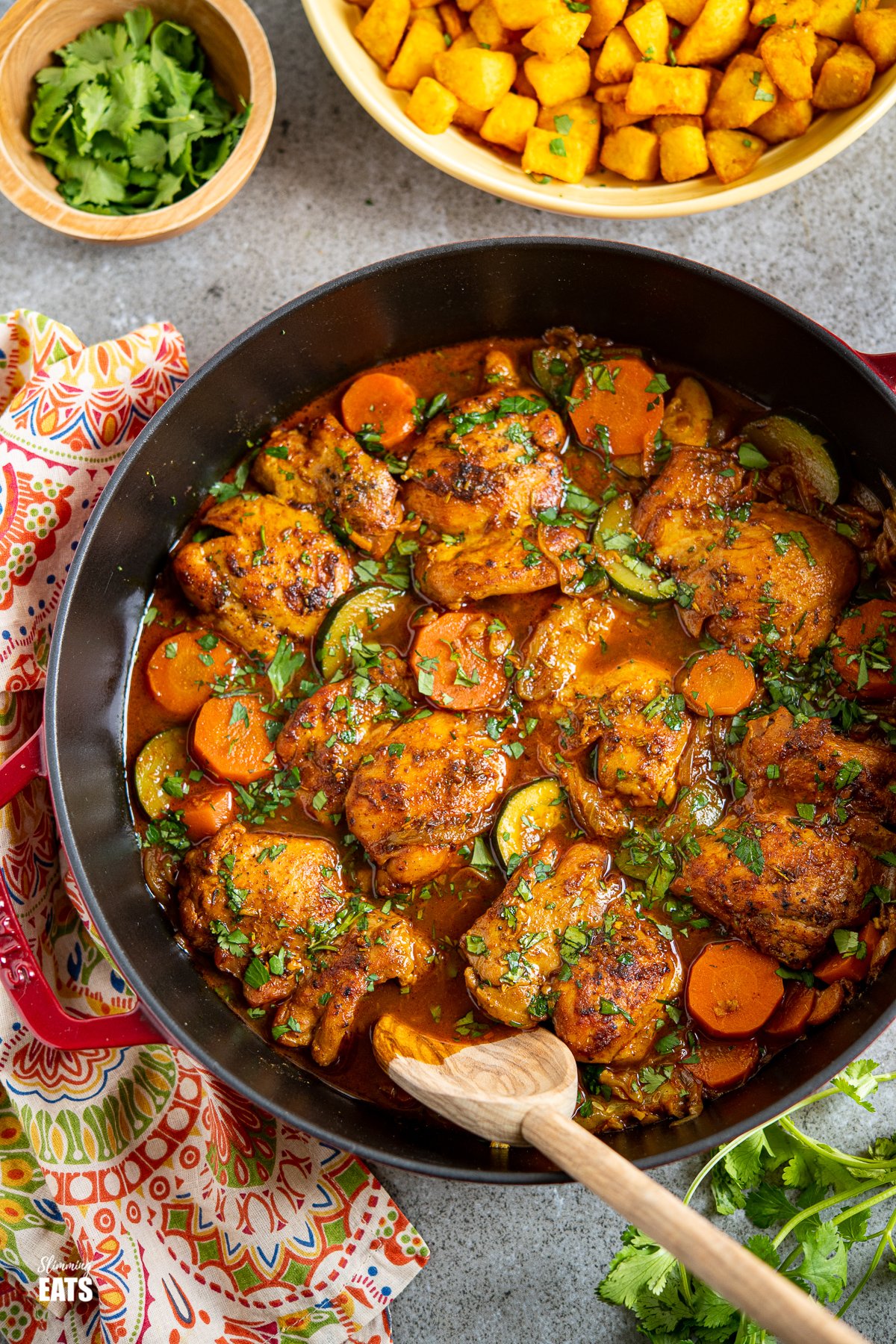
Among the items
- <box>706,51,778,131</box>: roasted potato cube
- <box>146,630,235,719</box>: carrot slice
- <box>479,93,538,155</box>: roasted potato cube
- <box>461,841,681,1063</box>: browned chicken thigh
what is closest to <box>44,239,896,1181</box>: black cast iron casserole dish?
<box>146,630,235,719</box>: carrot slice

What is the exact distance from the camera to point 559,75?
3.57 meters

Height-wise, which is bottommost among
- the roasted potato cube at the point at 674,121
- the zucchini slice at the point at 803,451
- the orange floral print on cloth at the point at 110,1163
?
the orange floral print on cloth at the point at 110,1163

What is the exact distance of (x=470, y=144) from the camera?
3.72 meters

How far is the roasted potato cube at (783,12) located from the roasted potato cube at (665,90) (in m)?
0.22

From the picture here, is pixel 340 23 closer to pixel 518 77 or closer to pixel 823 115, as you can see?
pixel 518 77

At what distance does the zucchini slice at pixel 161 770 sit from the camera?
144 inches

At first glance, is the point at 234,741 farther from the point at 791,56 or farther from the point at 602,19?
A: the point at 791,56

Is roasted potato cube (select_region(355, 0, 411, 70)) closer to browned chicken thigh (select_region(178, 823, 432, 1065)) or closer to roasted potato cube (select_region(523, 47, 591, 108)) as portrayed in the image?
roasted potato cube (select_region(523, 47, 591, 108))

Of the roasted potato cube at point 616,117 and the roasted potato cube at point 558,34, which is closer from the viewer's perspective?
the roasted potato cube at point 558,34

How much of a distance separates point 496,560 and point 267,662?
0.81 metres

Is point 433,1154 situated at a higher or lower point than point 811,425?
lower

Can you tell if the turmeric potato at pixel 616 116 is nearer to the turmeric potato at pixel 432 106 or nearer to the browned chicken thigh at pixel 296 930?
the turmeric potato at pixel 432 106

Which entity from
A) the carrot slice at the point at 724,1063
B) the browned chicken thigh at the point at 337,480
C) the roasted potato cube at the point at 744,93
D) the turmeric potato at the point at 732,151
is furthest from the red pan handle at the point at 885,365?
the carrot slice at the point at 724,1063

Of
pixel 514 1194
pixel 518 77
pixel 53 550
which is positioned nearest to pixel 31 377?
pixel 53 550
